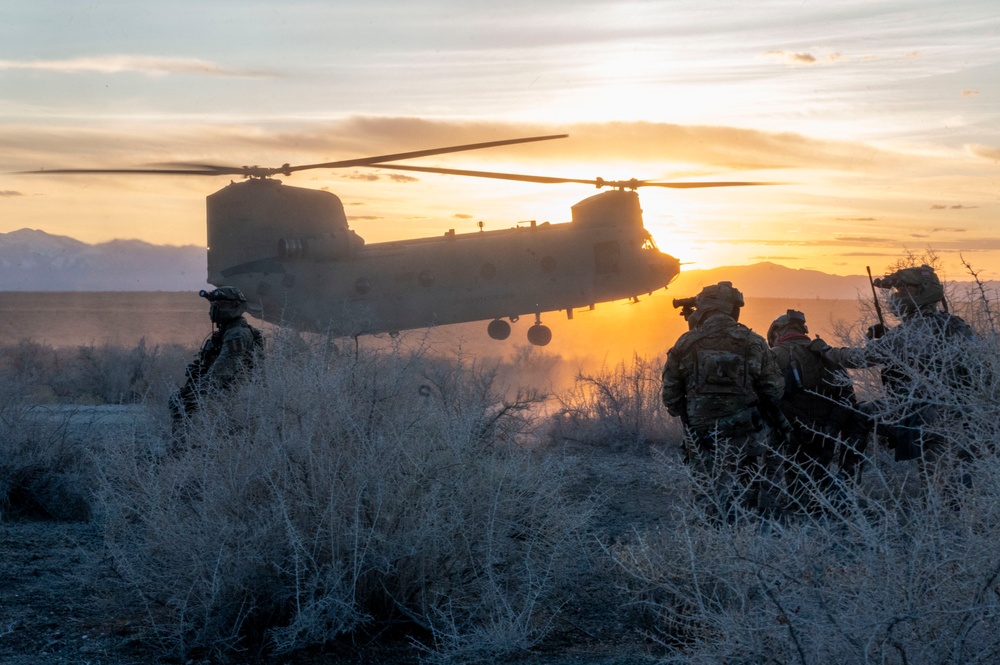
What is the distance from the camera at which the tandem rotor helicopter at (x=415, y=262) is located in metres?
19.6

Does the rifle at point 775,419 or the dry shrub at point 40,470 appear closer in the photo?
the rifle at point 775,419

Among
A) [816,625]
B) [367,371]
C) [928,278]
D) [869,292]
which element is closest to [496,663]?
[816,625]

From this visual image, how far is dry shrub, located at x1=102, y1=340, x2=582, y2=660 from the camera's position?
5305 mm

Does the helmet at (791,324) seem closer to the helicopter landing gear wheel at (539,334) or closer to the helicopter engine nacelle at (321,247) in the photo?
the helicopter engine nacelle at (321,247)

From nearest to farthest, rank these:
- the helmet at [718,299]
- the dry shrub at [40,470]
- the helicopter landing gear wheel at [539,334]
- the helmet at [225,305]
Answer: the helmet at [718,299], the helmet at [225,305], the dry shrub at [40,470], the helicopter landing gear wheel at [539,334]

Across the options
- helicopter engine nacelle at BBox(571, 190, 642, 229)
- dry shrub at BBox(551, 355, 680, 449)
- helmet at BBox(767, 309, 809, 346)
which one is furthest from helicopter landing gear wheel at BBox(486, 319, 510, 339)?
helmet at BBox(767, 309, 809, 346)

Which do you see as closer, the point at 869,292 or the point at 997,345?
the point at 997,345

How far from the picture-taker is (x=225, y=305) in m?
8.44

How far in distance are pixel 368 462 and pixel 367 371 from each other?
4.80 feet

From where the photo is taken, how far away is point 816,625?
3.69m

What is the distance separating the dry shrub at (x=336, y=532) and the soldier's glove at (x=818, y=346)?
8.75ft

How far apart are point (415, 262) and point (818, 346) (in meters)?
13.0

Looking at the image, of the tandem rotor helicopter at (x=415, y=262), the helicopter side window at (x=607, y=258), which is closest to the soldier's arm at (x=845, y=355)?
the tandem rotor helicopter at (x=415, y=262)

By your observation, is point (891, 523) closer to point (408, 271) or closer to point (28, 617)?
point (28, 617)
